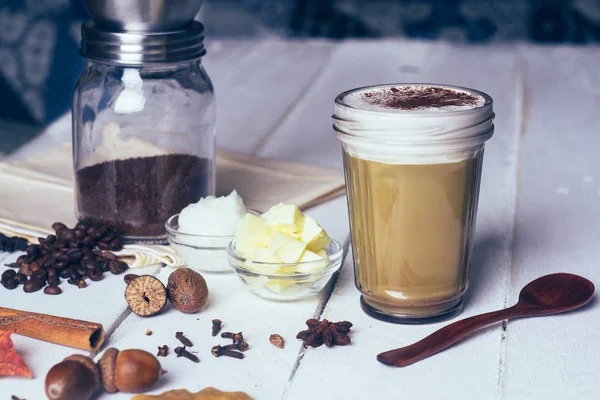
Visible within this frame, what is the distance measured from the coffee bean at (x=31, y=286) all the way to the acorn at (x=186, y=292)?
0.21 meters

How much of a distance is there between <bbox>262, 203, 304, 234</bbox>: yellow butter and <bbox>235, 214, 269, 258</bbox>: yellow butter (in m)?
Answer: 0.01

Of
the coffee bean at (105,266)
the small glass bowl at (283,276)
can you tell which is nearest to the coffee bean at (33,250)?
the coffee bean at (105,266)

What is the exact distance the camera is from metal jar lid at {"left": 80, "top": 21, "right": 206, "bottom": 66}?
136 centimetres

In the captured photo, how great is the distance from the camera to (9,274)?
1278 mm

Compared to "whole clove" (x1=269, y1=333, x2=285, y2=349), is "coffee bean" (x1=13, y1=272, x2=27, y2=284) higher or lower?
lower

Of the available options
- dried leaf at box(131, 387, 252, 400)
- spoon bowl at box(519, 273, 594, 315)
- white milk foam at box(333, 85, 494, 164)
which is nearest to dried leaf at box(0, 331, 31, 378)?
dried leaf at box(131, 387, 252, 400)

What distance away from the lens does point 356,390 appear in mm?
989

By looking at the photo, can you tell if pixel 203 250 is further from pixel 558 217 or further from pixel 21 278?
pixel 558 217

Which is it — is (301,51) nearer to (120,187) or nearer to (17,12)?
(17,12)

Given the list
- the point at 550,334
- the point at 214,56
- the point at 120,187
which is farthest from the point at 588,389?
the point at 214,56

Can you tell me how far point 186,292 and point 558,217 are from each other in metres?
0.73

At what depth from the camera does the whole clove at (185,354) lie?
105cm

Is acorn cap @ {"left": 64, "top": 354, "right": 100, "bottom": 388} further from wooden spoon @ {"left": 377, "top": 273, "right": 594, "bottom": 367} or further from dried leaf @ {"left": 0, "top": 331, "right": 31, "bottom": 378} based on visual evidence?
wooden spoon @ {"left": 377, "top": 273, "right": 594, "bottom": 367}

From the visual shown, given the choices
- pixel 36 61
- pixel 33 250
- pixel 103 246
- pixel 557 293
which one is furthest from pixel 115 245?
pixel 36 61
